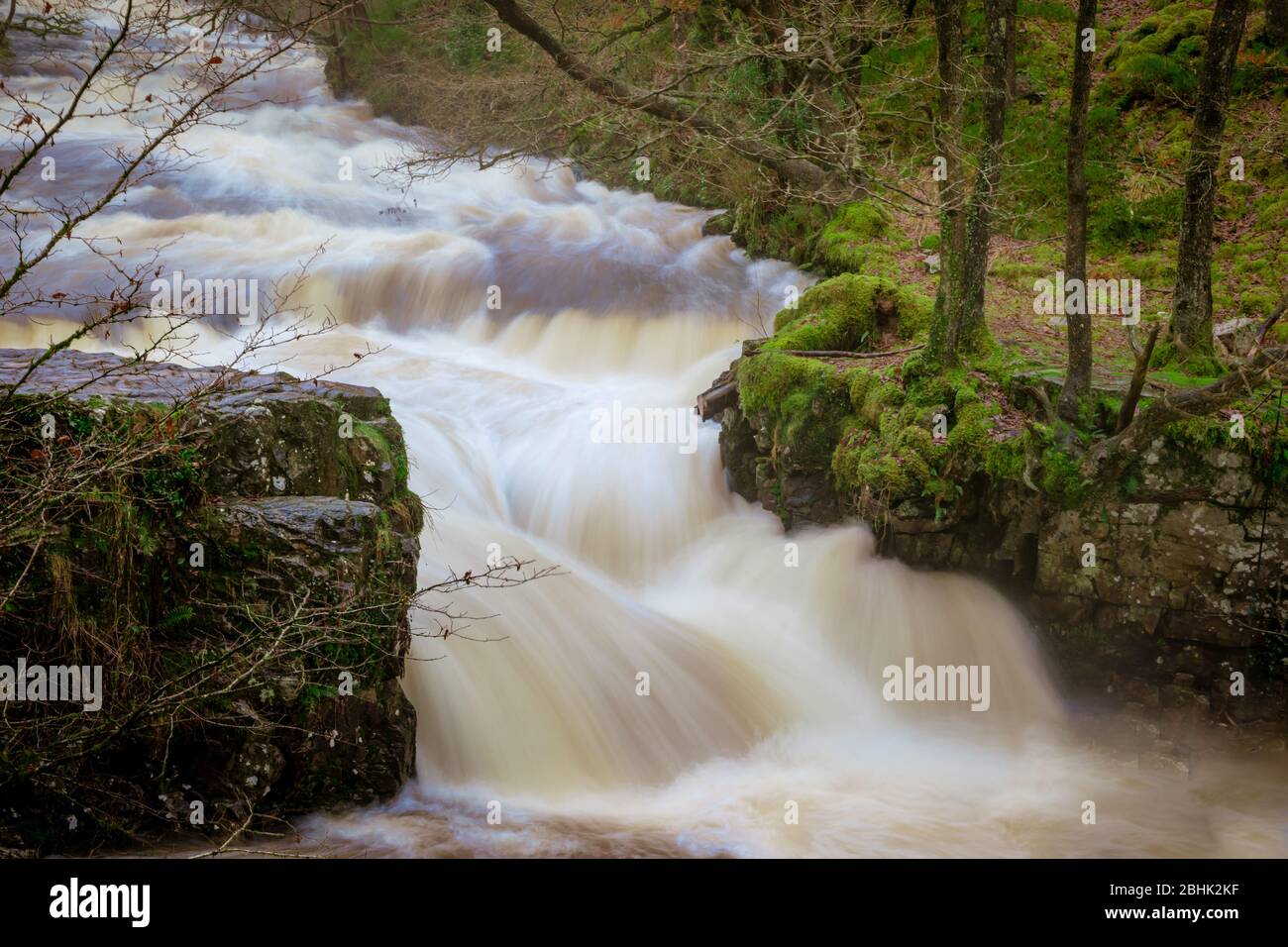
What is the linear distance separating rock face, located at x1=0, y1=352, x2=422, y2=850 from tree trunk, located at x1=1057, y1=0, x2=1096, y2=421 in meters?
5.41

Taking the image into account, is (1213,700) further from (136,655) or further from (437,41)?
(437,41)

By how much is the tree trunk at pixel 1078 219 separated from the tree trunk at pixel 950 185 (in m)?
0.89

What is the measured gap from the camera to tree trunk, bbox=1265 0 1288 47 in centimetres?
1252

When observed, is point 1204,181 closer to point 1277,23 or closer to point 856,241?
point 856,241

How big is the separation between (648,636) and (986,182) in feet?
16.0

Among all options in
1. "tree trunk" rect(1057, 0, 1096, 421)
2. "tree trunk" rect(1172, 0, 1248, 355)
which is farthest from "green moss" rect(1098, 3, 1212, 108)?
"tree trunk" rect(1057, 0, 1096, 421)

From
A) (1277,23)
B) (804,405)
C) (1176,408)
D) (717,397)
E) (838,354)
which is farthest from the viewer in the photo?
(1277,23)

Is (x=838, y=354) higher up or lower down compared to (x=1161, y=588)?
higher up

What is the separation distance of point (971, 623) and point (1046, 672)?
2.32 feet

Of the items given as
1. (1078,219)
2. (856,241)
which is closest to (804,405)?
(1078,219)

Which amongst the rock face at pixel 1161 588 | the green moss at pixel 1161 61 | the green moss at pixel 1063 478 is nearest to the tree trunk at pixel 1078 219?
the green moss at pixel 1063 478

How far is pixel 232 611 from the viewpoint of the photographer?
225 inches

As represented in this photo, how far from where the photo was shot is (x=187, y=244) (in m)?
15.5

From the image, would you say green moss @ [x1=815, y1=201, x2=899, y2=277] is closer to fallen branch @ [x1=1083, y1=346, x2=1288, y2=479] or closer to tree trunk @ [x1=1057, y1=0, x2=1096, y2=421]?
tree trunk @ [x1=1057, y1=0, x2=1096, y2=421]
